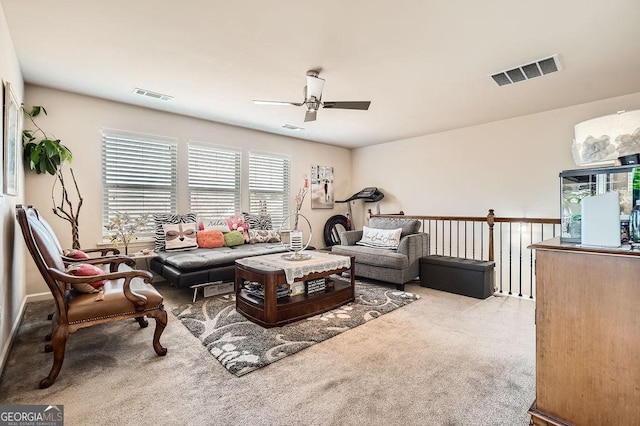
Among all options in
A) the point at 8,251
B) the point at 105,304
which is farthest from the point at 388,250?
the point at 8,251

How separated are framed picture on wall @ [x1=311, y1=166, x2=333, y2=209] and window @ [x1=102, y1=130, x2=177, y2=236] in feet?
9.63

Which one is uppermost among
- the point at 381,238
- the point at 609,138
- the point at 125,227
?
the point at 609,138

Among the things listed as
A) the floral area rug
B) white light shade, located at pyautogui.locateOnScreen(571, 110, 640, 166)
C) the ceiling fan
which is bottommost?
the floral area rug

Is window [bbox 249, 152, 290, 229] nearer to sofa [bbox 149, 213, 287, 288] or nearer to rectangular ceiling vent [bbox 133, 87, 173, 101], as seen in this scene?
sofa [bbox 149, 213, 287, 288]

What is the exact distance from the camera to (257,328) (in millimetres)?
2762

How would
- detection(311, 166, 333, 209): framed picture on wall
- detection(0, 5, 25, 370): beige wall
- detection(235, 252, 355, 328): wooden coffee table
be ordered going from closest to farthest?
1. detection(0, 5, 25, 370): beige wall
2. detection(235, 252, 355, 328): wooden coffee table
3. detection(311, 166, 333, 209): framed picture on wall

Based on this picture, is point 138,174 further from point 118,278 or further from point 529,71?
point 529,71

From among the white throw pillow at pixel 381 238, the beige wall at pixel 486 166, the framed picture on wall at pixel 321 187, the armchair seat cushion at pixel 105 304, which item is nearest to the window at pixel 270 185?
the framed picture on wall at pixel 321 187

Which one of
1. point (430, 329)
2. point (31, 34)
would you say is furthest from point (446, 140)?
point (31, 34)

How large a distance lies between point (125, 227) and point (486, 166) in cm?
586

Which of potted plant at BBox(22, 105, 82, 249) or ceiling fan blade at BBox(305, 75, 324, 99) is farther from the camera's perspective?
potted plant at BBox(22, 105, 82, 249)

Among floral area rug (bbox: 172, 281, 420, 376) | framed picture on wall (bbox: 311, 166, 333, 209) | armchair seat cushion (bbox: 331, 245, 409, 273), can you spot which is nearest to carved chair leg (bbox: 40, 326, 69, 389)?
floral area rug (bbox: 172, 281, 420, 376)

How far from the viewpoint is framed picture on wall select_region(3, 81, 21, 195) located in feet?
7.52

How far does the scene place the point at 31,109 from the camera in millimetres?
3549
